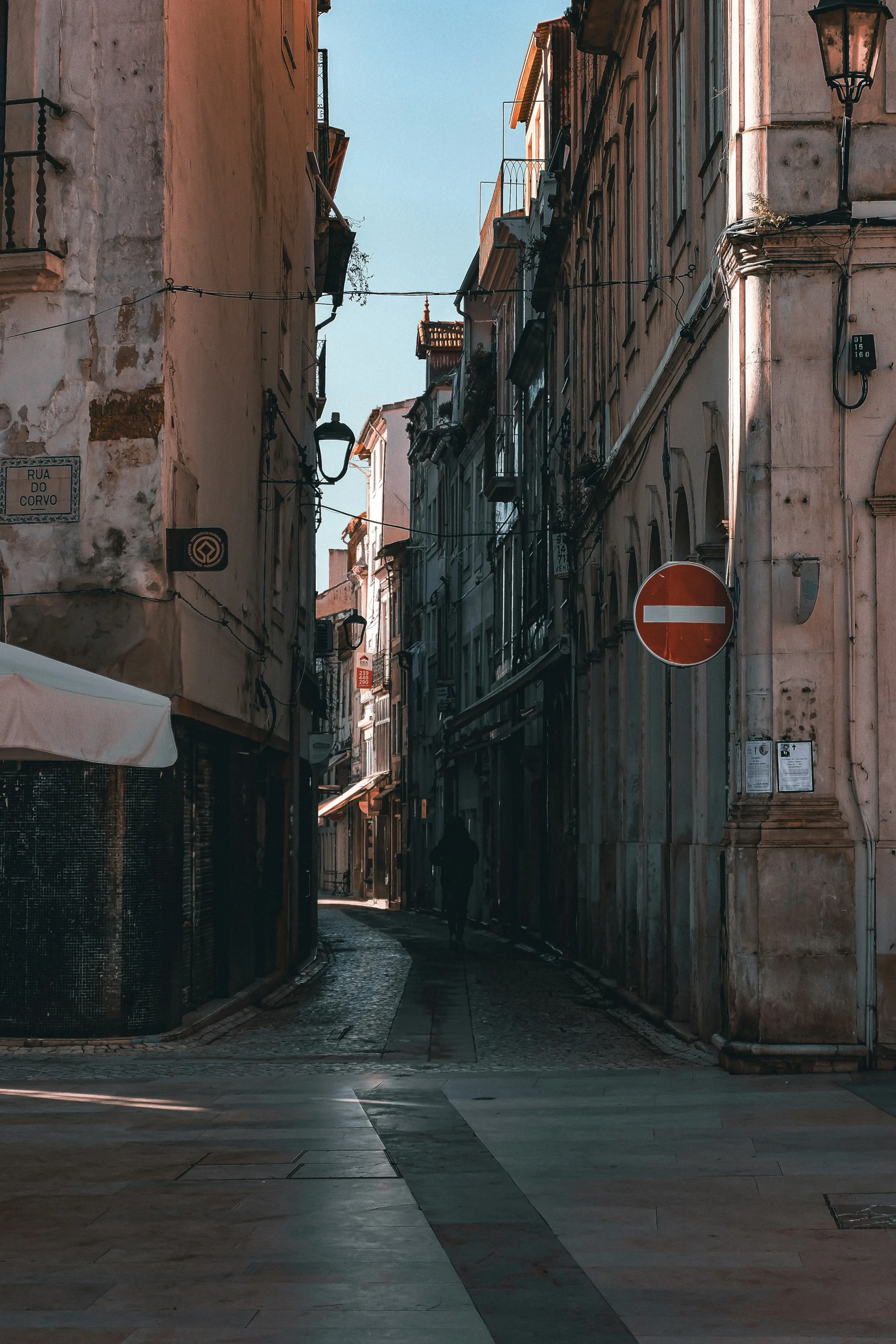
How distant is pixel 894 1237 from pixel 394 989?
12601 millimetres

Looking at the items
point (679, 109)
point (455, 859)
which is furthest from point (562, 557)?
point (679, 109)

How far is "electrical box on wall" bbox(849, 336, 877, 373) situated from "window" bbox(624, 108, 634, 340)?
7500 mm

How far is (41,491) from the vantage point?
1412 centimetres

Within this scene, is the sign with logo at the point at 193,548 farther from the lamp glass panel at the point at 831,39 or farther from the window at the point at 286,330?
the window at the point at 286,330

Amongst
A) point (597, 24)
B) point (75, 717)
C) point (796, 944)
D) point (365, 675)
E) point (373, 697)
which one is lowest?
point (796, 944)

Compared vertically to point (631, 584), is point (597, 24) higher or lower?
higher

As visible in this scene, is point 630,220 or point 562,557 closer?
point 630,220

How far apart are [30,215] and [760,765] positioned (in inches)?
278

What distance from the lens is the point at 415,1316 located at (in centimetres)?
553

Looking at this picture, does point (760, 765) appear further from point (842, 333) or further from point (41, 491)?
point (41, 491)

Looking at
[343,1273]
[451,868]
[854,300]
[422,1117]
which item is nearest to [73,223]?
[854,300]

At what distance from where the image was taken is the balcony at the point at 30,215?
1409 centimetres

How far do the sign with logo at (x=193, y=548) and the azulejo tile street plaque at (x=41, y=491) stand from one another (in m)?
0.78

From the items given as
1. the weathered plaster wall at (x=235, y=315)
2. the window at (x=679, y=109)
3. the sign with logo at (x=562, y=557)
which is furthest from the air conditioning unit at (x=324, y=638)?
the window at (x=679, y=109)
